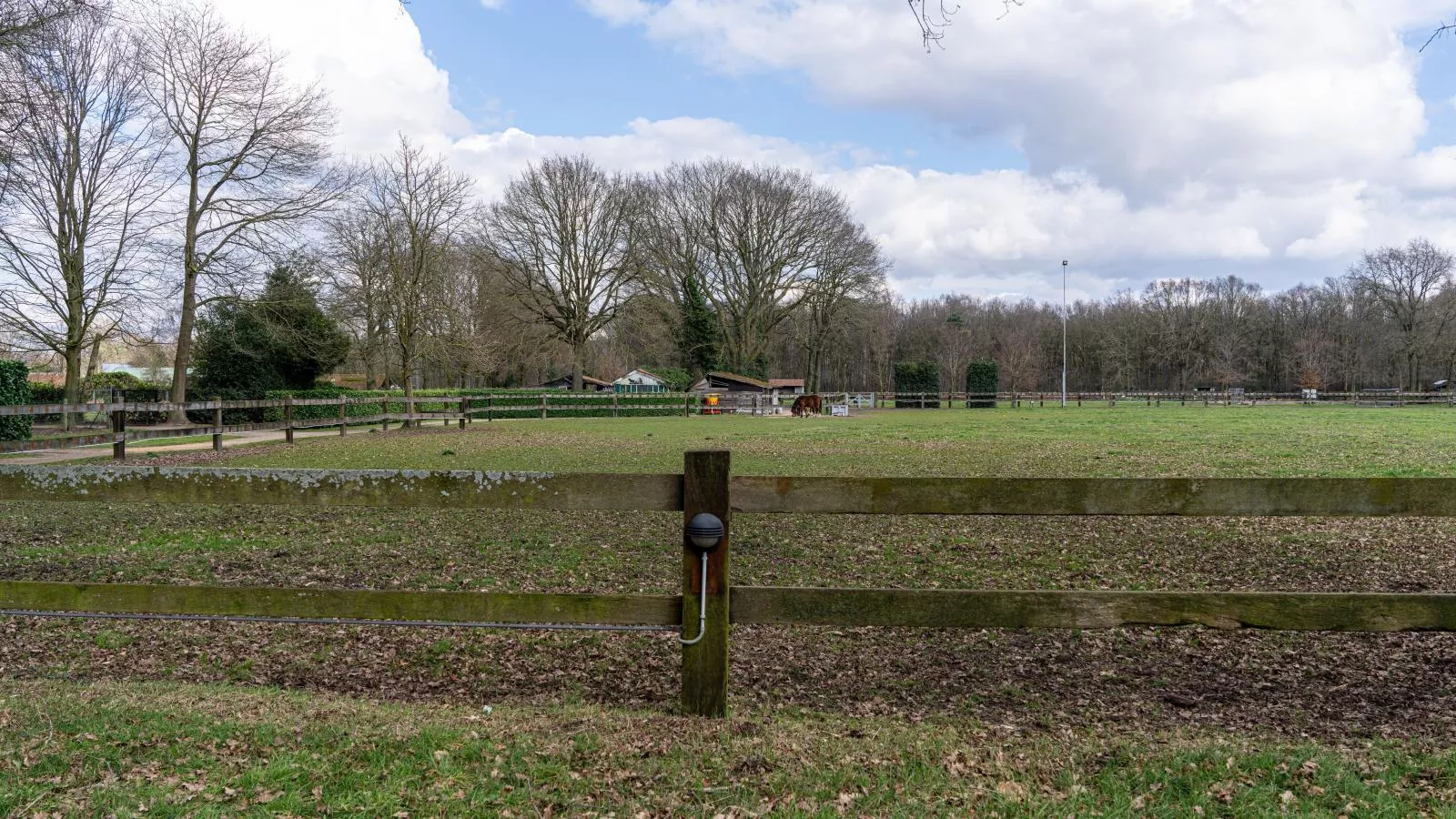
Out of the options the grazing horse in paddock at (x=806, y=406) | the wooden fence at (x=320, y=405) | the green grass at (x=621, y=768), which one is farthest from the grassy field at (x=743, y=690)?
the grazing horse in paddock at (x=806, y=406)

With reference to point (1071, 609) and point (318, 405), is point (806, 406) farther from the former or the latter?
point (1071, 609)

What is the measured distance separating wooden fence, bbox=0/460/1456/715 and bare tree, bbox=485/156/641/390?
4363 centimetres

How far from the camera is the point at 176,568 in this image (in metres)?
7.01

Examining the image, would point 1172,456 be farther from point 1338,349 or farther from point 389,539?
point 1338,349

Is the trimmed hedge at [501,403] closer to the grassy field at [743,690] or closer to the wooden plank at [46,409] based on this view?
the wooden plank at [46,409]

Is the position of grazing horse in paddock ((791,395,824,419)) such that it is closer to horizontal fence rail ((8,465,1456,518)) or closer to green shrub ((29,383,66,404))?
green shrub ((29,383,66,404))

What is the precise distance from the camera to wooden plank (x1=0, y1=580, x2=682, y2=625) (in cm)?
356

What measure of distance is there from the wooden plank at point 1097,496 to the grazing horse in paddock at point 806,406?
128ft

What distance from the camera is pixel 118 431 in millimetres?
15977

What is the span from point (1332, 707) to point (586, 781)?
3.60 m

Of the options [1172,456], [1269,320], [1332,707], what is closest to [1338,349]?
[1269,320]

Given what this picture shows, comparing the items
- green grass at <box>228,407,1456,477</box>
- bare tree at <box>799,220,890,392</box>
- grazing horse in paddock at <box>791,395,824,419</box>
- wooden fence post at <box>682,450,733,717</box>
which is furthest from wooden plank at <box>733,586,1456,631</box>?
bare tree at <box>799,220,890,392</box>

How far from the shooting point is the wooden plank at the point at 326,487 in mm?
3600

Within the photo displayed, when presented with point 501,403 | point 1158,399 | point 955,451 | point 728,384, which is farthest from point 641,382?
point 955,451
